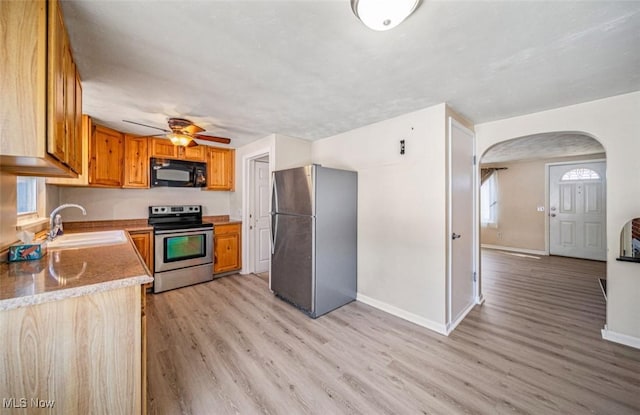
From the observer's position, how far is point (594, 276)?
157 inches

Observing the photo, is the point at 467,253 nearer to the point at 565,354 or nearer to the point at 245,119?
the point at 565,354

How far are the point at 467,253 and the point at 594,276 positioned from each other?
3118mm

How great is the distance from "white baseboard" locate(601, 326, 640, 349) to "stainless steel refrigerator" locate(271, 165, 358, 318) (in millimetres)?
2407

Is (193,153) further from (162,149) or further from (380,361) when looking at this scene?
(380,361)

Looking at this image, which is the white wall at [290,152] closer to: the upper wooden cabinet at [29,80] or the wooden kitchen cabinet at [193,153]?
the wooden kitchen cabinet at [193,153]

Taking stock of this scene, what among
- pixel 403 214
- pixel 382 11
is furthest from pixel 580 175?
pixel 382 11

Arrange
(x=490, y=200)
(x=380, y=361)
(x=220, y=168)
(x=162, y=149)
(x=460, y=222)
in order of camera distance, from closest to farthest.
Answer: (x=380, y=361)
(x=460, y=222)
(x=162, y=149)
(x=220, y=168)
(x=490, y=200)

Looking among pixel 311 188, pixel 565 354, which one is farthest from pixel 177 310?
pixel 565 354

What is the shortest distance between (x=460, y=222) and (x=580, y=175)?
4755 millimetres

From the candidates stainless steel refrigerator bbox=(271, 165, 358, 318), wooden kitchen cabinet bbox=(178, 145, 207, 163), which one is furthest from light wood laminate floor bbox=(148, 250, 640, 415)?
wooden kitchen cabinet bbox=(178, 145, 207, 163)

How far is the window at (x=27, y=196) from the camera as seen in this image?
2.17m

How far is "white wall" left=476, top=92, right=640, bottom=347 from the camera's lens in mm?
2090

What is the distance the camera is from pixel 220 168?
4344 mm

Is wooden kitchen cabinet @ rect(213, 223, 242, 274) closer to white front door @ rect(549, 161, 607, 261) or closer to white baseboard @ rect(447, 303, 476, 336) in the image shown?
white baseboard @ rect(447, 303, 476, 336)
